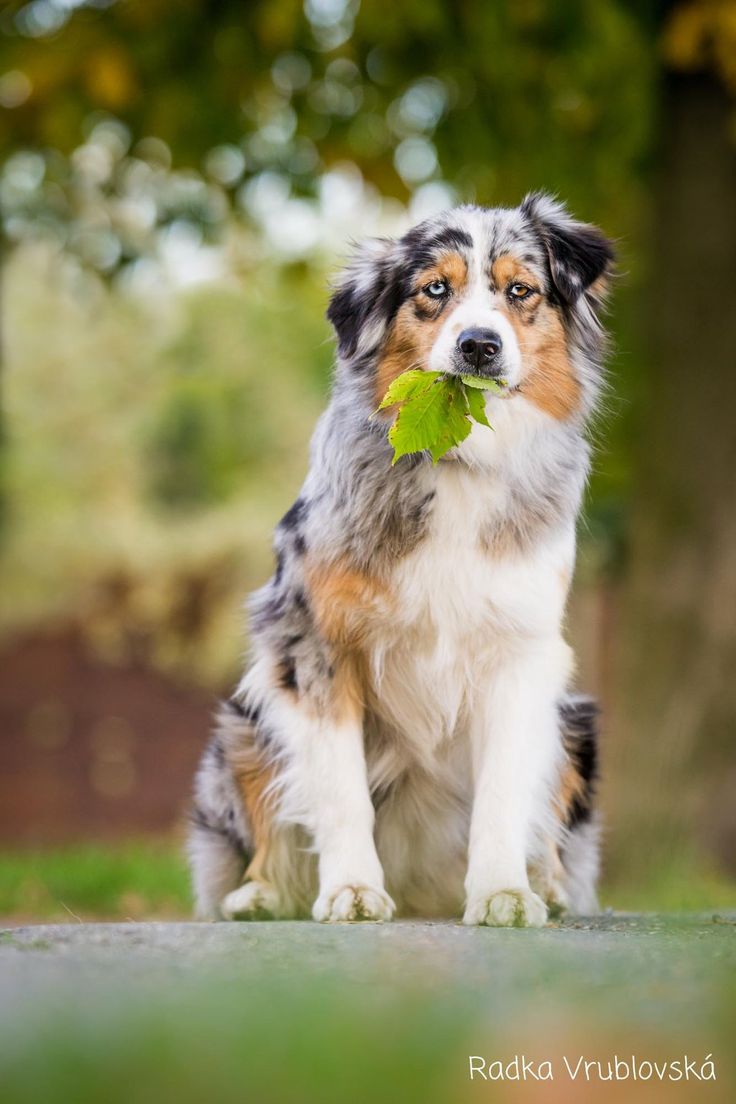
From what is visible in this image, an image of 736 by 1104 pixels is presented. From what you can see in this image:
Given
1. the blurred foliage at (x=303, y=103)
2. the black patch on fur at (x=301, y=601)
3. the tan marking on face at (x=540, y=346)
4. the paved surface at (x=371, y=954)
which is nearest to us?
the paved surface at (x=371, y=954)

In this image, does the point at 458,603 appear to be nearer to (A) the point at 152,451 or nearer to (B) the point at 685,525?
(B) the point at 685,525

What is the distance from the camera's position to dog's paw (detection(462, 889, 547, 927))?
12.8 feet

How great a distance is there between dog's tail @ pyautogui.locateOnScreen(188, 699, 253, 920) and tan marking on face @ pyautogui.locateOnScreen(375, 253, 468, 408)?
4.03ft

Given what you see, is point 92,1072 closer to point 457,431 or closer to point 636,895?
point 457,431

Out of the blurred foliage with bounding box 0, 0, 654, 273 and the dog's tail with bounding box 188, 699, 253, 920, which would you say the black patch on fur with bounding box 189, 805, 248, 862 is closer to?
the dog's tail with bounding box 188, 699, 253, 920

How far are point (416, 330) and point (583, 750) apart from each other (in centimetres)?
160

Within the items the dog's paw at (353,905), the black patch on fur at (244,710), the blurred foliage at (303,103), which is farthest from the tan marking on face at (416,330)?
the blurred foliage at (303,103)

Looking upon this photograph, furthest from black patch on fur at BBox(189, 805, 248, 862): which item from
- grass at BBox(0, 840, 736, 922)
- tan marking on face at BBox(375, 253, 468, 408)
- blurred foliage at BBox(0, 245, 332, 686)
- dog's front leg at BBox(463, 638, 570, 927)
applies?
blurred foliage at BBox(0, 245, 332, 686)

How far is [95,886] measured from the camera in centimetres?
802

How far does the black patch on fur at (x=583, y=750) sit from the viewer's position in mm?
4809

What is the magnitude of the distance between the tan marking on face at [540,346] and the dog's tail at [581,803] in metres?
1.03

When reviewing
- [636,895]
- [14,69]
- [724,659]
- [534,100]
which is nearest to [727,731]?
[724,659]

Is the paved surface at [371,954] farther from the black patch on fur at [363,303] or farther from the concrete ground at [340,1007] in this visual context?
the black patch on fur at [363,303]

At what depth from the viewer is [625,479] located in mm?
11898
